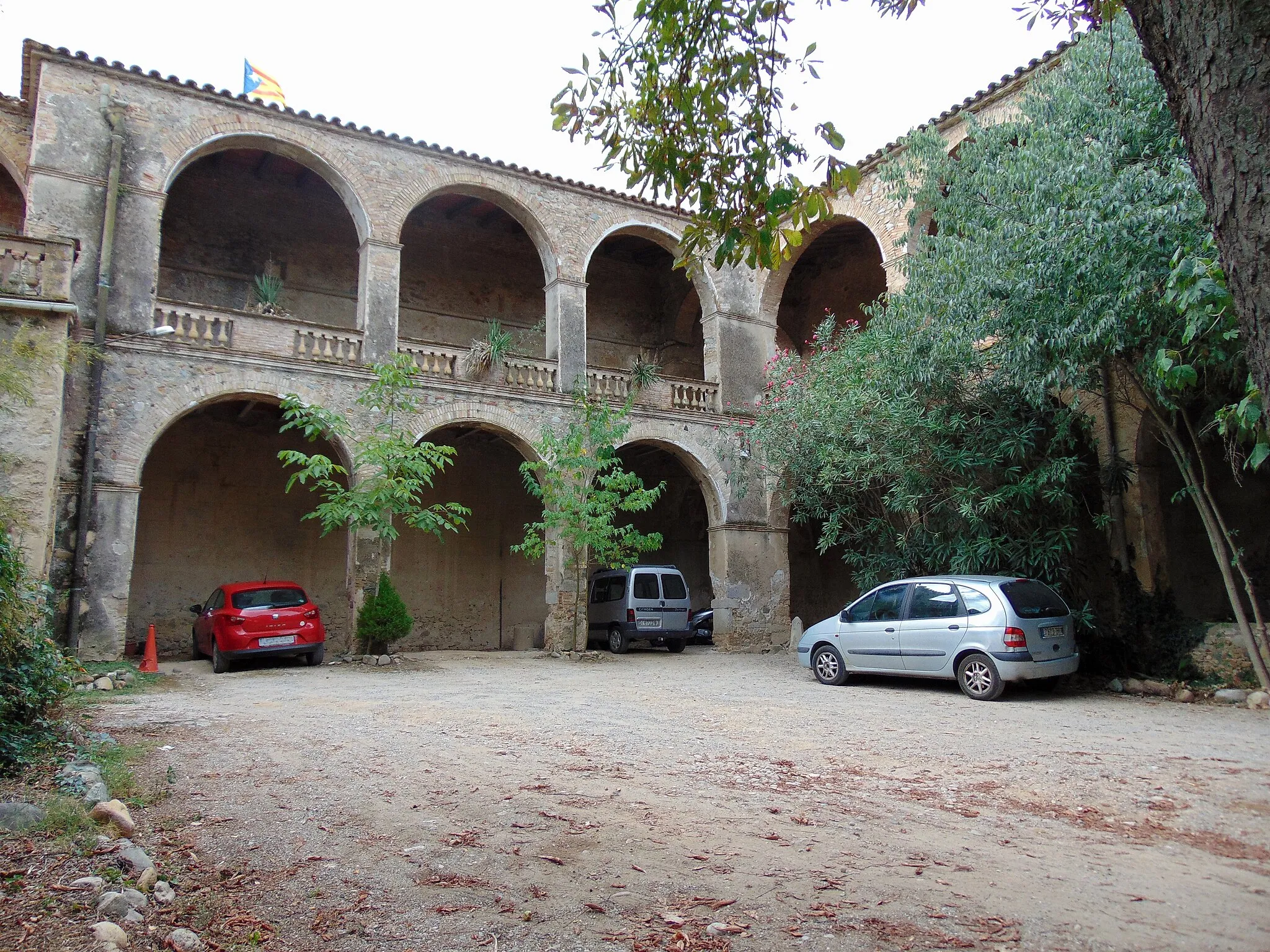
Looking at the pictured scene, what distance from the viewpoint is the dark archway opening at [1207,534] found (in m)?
13.0

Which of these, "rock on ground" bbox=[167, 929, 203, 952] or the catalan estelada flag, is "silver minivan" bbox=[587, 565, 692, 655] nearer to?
"rock on ground" bbox=[167, 929, 203, 952]

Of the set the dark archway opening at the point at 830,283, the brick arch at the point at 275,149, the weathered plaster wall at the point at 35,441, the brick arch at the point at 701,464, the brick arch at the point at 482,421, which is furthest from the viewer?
the dark archway opening at the point at 830,283

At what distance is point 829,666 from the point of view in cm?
1102

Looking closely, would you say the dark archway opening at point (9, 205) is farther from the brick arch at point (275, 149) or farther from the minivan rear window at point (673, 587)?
the minivan rear window at point (673, 587)

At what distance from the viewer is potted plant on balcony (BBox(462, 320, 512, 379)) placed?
15234mm

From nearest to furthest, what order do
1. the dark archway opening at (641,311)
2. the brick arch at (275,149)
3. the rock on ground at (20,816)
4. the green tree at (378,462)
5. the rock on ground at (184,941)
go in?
1. the rock on ground at (184,941)
2. the rock on ground at (20,816)
3. the green tree at (378,462)
4. the brick arch at (275,149)
5. the dark archway opening at (641,311)

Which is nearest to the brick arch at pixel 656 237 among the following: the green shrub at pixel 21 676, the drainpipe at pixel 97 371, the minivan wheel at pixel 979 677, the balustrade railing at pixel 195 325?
the balustrade railing at pixel 195 325

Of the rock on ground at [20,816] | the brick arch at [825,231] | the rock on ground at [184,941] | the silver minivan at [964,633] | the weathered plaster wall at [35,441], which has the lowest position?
the rock on ground at [184,941]

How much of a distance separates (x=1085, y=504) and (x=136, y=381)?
13.7m

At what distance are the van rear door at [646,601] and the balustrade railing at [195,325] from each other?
26.8ft

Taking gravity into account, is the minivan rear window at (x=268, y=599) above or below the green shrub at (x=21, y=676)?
above

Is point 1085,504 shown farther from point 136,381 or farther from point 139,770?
point 136,381

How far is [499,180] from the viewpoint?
1608 centimetres

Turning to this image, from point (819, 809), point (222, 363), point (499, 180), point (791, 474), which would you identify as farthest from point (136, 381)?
point (819, 809)
